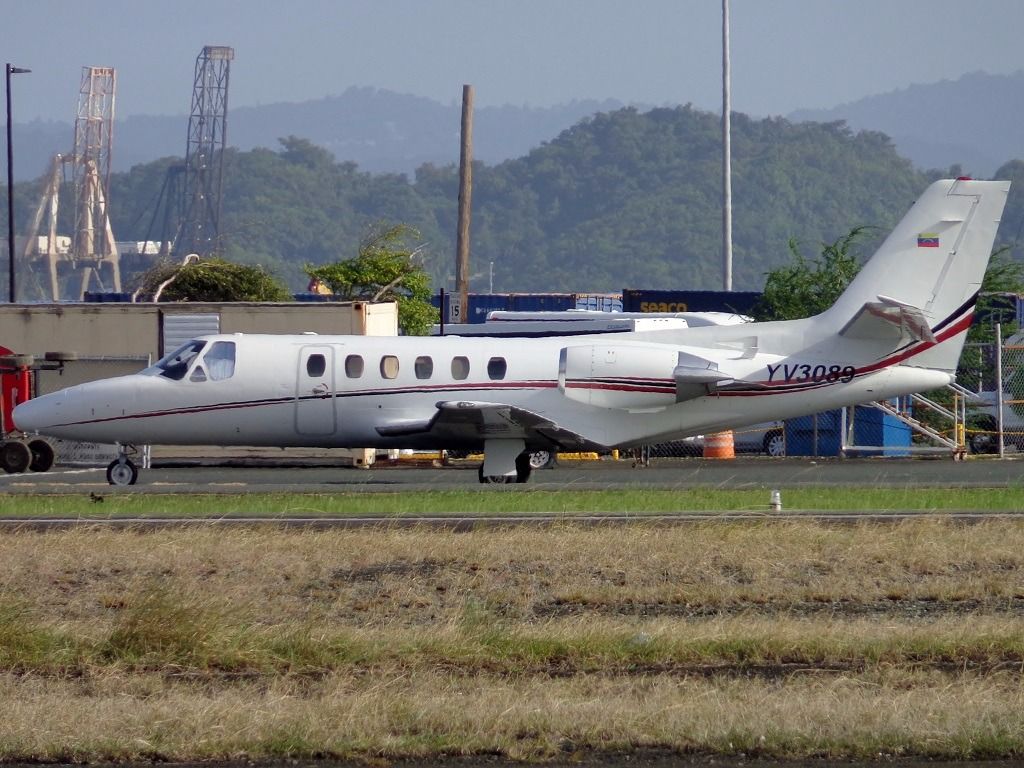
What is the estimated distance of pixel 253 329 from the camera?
31312 mm

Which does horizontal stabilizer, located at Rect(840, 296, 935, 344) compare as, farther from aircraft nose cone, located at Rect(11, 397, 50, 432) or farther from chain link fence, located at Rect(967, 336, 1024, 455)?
aircraft nose cone, located at Rect(11, 397, 50, 432)

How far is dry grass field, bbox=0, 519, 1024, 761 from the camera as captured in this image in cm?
852

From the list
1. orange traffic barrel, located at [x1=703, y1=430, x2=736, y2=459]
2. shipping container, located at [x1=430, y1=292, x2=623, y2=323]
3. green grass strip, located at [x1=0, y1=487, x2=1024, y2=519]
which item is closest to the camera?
green grass strip, located at [x1=0, y1=487, x2=1024, y2=519]

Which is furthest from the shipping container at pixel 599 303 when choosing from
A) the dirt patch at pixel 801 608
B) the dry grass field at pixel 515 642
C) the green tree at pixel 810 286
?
the dirt patch at pixel 801 608

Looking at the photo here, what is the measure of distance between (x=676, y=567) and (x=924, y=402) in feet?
63.5

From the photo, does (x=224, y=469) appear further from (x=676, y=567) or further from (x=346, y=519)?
(x=676, y=567)

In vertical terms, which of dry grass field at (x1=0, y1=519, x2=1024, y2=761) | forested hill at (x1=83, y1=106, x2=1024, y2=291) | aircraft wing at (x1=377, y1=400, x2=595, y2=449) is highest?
forested hill at (x1=83, y1=106, x2=1024, y2=291)

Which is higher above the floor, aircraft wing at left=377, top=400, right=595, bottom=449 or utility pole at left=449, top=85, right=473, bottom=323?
utility pole at left=449, top=85, right=473, bottom=323

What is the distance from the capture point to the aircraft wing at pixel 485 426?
23.3 meters

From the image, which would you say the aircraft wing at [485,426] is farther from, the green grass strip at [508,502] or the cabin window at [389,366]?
the green grass strip at [508,502]

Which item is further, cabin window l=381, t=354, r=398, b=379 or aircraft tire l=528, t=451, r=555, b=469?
aircraft tire l=528, t=451, r=555, b=469

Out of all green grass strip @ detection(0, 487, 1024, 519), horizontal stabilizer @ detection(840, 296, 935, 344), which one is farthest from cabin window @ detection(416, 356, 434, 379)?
horizontal stabilizer @ detection(840, 296, 935, 344)

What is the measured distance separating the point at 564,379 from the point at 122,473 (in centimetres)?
732

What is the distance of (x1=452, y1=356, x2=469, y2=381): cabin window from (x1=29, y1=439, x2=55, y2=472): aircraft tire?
27.6 ft
